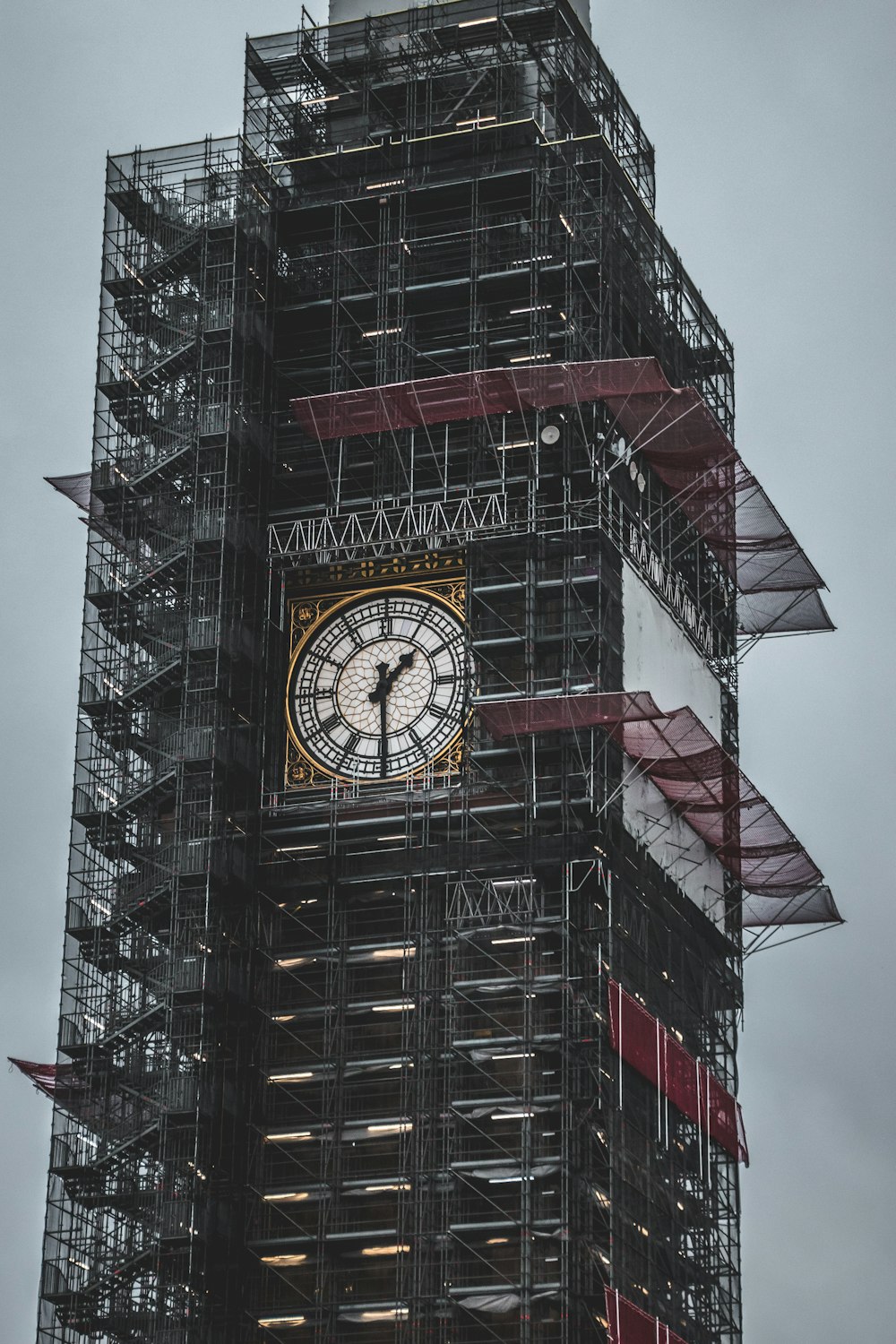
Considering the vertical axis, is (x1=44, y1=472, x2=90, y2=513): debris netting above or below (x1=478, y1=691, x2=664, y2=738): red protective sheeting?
above

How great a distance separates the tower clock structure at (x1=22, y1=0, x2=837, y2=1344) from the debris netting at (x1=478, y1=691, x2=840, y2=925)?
0.49 feet

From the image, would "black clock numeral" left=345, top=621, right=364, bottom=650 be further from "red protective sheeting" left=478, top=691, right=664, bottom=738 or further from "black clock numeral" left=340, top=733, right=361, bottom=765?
"red protective sheeting" left=478, top=691, right=664, bottom=738

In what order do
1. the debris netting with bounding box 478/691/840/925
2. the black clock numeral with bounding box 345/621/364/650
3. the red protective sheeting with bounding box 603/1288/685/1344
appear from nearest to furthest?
the red protective sheeting with bounding box 603/1288/685/1344 < the debris netting with bounding box 478/691/840/925 < the black clock numeral with bounding box 345/621/364/650

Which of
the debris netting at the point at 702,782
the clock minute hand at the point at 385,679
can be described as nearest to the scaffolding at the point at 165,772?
the clock minute hand at the point at 385,679

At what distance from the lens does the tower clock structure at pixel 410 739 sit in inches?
3285

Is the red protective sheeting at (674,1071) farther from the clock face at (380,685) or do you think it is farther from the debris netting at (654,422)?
the debris netting at (654,422)

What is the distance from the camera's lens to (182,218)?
9575cm

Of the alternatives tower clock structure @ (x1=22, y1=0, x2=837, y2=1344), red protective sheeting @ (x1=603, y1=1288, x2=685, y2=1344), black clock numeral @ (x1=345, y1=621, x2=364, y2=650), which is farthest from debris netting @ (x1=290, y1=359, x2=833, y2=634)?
red protective sheeting @ (x1=603, y1=1288, x2=685, y2=1344)

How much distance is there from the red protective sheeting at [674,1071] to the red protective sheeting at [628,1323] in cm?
613

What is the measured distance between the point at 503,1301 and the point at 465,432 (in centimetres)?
2304

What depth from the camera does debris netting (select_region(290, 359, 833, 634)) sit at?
294 feet

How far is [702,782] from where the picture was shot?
90.1 metres

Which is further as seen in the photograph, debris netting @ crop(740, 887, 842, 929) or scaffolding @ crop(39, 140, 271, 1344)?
debris netting @ crop(740, 887, 842, 929)

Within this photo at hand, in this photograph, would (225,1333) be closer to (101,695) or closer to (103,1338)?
(103,1338)
